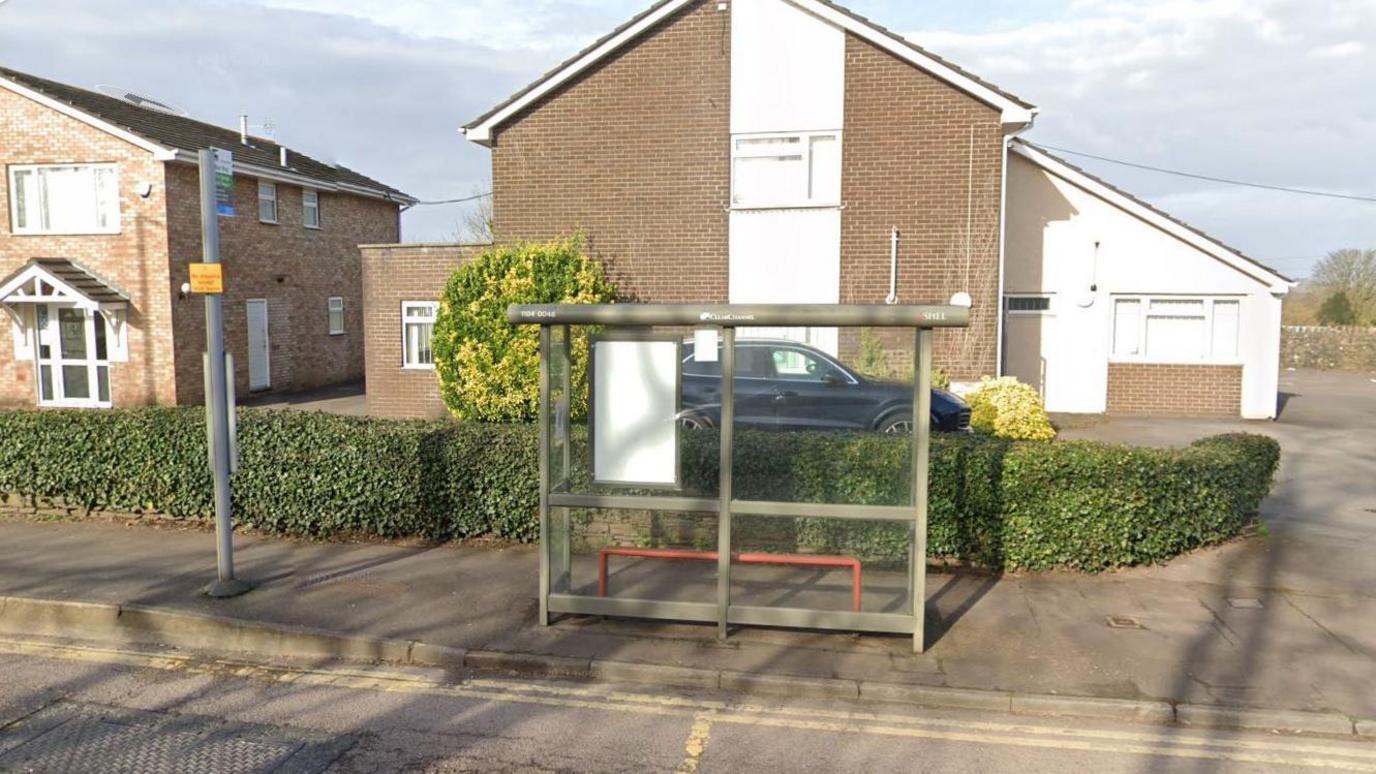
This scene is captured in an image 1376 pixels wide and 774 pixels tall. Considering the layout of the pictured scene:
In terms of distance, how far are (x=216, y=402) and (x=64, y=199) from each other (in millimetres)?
16143

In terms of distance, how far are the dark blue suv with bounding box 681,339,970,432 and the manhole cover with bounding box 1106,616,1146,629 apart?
6.44 feet

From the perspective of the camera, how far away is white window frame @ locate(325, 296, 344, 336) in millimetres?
23953

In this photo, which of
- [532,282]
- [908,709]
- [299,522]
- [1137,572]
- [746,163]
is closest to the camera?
[908,709]

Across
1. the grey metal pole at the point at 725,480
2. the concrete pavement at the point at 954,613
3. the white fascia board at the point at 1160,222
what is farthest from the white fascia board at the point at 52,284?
the white fascia board at the point at 1160,222

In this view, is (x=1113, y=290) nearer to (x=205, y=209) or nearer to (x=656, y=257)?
(x=656, y=257)

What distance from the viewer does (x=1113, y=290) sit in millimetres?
16641

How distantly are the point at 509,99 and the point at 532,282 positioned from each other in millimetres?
5449

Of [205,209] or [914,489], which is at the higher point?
[205,209]

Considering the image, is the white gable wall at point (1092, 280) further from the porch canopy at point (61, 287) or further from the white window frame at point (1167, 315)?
the porch canopy at point (61, 287)

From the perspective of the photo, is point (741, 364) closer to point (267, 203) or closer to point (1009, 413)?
point (1009, 413)

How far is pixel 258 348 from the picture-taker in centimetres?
2111

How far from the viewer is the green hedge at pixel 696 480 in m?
6.93

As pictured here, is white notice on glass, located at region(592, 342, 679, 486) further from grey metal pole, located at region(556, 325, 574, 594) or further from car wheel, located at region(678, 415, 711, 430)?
car wheel, located at region(678, 415, 711, 430)

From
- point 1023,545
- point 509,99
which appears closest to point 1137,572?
point 1023,545
